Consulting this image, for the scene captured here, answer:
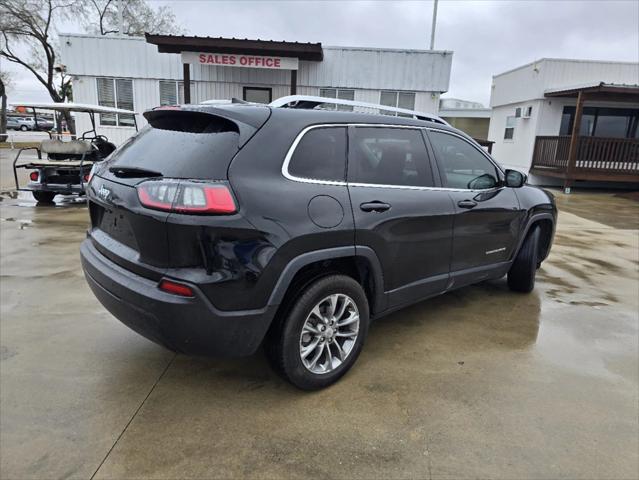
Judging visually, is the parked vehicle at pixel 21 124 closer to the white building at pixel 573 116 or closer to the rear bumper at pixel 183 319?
the white building at pixel 573 116

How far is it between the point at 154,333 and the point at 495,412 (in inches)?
80.2

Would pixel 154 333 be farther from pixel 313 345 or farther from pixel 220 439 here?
pixel 313 345

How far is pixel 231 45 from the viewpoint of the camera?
14.1 meters

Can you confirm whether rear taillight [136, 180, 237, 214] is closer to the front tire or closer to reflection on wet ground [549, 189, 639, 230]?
the front tire

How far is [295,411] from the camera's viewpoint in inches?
105

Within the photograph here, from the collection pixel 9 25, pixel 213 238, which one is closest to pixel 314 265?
pixel 213 238

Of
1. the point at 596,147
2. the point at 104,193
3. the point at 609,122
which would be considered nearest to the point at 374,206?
the point at 104,193

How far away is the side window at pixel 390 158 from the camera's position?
298 cm

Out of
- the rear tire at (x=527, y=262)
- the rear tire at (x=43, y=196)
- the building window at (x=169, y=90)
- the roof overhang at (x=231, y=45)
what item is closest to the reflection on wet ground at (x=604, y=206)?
the rear tire at (x=527, y=262)

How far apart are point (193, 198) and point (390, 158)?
59.4 inches

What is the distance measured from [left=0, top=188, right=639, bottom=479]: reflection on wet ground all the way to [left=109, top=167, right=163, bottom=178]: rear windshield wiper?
1317mm

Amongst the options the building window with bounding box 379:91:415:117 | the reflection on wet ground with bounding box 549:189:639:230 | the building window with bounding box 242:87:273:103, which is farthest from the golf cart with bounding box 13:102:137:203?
the reflection on wet ground with bounding box 549:189:639:230

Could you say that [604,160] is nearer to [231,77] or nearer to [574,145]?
[574,145]

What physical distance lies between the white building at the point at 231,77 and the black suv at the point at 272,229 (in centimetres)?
1318
